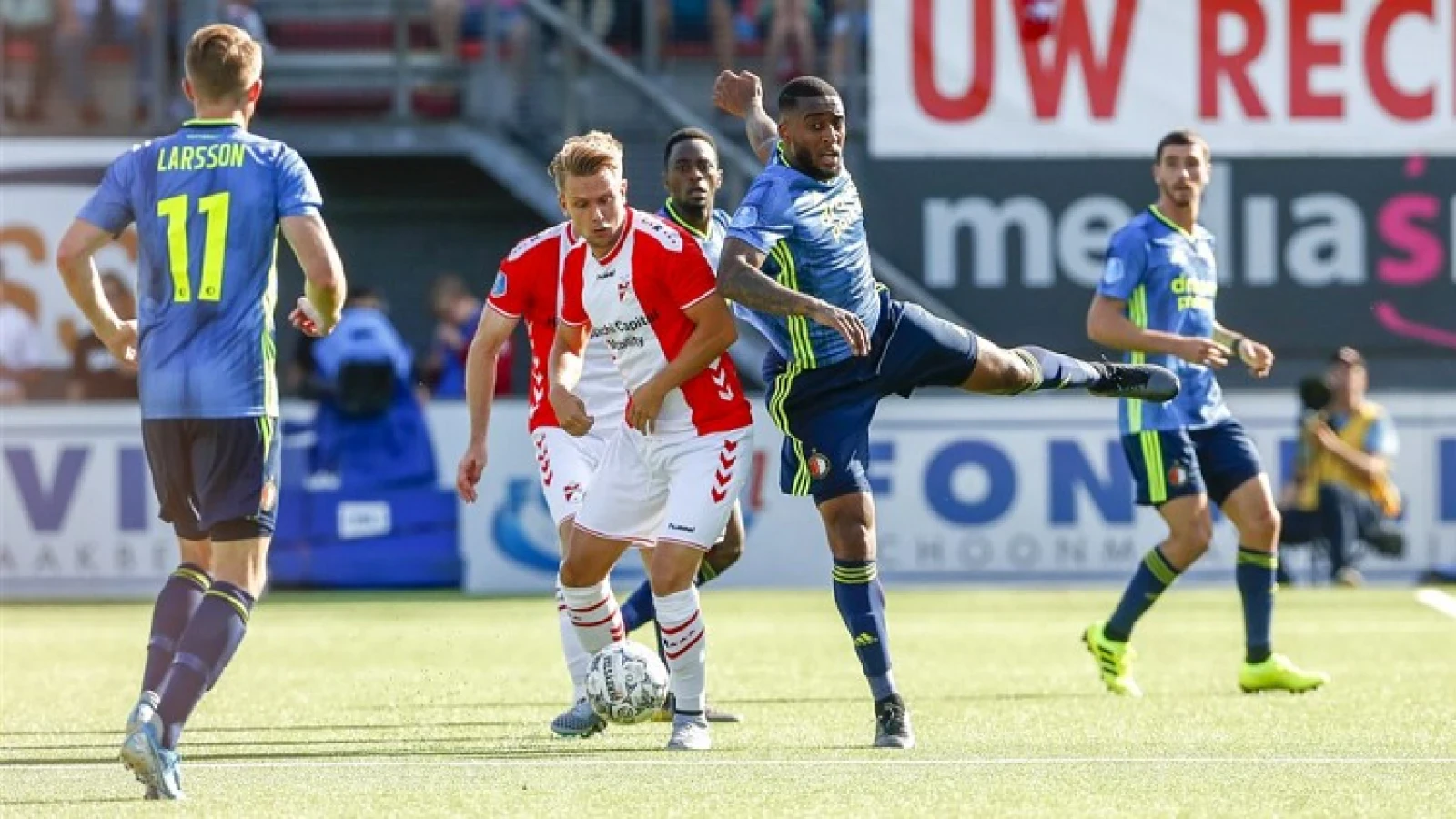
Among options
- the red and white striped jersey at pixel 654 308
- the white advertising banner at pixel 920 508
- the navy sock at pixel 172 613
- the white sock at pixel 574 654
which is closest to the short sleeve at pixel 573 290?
the red and white striped jersey at pixel 654 308

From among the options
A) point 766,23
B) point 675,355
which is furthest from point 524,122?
point 675,355

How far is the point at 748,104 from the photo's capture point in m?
9.73

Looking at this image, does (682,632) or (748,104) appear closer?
(682,632)

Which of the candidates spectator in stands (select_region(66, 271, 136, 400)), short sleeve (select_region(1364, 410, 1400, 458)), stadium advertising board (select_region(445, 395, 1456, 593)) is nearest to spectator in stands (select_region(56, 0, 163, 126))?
spectator in stands (select_region(66, 271, 136, 400))

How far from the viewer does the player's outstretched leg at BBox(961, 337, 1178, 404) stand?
885cm

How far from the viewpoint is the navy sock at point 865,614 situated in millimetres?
8484

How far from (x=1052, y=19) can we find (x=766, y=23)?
7.31 feet

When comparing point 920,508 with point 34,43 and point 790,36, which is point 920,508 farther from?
point 34,43

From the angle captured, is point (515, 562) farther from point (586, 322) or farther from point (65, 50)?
point (586, 322)

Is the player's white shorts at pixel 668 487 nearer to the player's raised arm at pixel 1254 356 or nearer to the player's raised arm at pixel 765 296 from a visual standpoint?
the player's raised arm at pixel 765 296

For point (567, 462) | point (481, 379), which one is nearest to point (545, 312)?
point (481, 379)

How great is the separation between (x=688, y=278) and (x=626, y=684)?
1333 millimetres

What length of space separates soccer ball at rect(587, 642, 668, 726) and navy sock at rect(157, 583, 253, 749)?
1.61 meters

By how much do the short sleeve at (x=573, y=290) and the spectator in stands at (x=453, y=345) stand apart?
1070 centimetres
